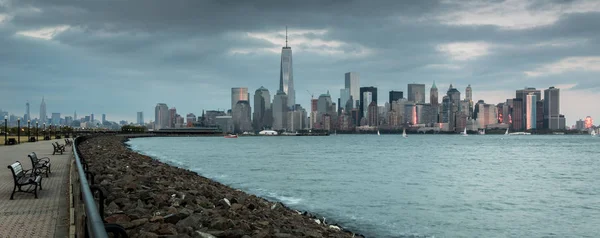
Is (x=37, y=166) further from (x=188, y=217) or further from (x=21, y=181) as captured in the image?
(x=188, y=217)

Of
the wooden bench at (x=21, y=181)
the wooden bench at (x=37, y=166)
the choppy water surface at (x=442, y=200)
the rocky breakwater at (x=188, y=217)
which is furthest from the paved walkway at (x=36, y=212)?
the choppy water surface at (x=442, y=200)

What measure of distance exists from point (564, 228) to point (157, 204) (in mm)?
14920

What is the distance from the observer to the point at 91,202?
17.4 feet

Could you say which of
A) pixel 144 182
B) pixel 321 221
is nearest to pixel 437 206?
pixel 321 221

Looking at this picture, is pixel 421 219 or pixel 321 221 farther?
pixel 421 219

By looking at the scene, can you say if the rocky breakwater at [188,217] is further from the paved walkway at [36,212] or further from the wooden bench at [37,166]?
the wooden bench at [37,166]

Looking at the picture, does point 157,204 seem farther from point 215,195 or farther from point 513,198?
point 513,198

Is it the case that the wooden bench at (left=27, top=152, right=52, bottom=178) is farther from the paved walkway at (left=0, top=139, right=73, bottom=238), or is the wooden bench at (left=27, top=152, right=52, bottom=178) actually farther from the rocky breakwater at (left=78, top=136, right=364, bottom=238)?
the rocky breakwater at (left=78, top=136, right=364, bottom=238)

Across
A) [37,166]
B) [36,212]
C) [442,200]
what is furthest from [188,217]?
[442,200]

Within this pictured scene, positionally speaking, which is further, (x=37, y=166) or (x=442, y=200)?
(x=442, y=200)

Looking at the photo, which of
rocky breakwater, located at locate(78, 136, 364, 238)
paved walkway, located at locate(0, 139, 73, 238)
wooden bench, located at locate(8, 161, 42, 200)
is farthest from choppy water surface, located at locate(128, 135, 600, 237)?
wooden bench, located at locate(8, 161, 42, 200)

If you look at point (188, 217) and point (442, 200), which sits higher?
point (188, 217)

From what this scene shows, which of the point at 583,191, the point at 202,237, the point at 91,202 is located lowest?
the point at 583,191

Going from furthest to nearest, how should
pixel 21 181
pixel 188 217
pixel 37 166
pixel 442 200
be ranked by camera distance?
pixel 442 200
pixel 37 166
pixel 21 181
pixel 188 217
